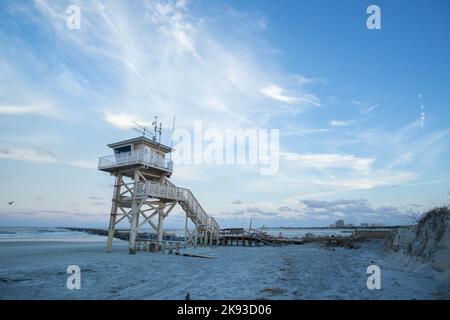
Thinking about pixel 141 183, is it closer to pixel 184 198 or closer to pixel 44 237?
pixel 184 198

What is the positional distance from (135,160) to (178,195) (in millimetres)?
5887

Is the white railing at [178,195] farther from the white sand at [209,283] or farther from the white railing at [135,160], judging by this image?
the white sand at [209,283]

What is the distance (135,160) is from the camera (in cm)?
2625

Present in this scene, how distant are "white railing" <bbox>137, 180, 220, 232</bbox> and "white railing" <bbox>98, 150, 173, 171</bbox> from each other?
1928 millimetres

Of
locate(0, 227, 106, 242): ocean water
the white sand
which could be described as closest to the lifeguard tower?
the white sand

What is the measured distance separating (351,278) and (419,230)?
6.21m

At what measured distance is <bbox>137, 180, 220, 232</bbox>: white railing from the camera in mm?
25938

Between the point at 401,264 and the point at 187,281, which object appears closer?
the point at 187,281

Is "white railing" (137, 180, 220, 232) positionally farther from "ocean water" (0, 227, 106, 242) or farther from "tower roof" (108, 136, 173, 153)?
"ocean water" (0, 227, 106, 242)
